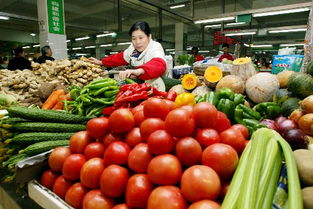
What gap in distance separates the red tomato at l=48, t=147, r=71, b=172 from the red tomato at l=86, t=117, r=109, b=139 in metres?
0.22

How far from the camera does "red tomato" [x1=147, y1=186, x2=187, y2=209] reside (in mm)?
976

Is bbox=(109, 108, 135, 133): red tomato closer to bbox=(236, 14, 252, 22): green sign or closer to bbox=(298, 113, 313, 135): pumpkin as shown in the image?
bbox=(298, 113, 313, 135): pumpkin

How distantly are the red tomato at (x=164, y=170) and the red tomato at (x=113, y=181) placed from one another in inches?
6.1

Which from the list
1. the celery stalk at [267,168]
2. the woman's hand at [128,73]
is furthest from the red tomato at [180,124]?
the woman's hand at [128,73]

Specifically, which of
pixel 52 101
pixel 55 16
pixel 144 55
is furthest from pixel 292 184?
pixel 55 16

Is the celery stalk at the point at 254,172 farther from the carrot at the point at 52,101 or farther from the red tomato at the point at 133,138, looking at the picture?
the carrot at the point at 52,101

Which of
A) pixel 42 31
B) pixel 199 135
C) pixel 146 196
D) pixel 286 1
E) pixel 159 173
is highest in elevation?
pixel 286 1

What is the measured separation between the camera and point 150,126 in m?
1.25

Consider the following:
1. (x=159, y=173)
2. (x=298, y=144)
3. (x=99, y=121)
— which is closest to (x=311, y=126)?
(x=298, y=144)

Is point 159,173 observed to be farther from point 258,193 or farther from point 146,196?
point 258,193

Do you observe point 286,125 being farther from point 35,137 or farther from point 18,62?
point 18,62

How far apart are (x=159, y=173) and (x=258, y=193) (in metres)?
0.42

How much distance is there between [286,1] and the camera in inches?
516

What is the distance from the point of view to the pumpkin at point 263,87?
8.52 ft
